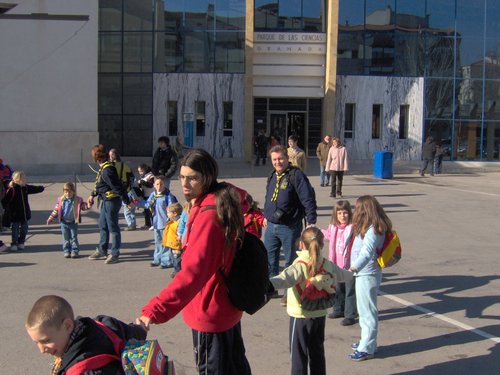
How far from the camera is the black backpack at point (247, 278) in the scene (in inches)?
130

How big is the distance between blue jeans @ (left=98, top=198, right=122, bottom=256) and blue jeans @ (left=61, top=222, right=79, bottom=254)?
516mm

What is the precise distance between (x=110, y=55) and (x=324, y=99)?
11017 mm

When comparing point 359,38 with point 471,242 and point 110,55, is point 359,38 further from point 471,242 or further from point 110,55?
point 471,242

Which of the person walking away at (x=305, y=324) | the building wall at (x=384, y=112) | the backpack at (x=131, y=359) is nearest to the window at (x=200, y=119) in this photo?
the building wall at (x=384, y=112)

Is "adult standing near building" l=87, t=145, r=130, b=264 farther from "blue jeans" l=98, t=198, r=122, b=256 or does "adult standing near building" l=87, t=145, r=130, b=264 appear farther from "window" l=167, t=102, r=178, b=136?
"window" l=167, t=102, r=178, b=136

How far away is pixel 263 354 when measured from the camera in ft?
18.1

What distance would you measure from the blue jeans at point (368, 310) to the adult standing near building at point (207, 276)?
6.96ft

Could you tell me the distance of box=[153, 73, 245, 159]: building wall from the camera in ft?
96.8

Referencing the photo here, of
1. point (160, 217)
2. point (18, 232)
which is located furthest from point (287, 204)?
point (18, 232)

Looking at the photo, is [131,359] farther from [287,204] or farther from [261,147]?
[261,147]

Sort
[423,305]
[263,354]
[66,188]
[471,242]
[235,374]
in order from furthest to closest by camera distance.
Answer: [471,242] → [66,188] → [423,305] → [263,354] → [235,374]

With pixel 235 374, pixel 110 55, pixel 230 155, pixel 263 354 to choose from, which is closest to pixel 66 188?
pixel 263 354

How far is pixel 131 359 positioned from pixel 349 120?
28624mm

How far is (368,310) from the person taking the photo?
5383 millimetres
